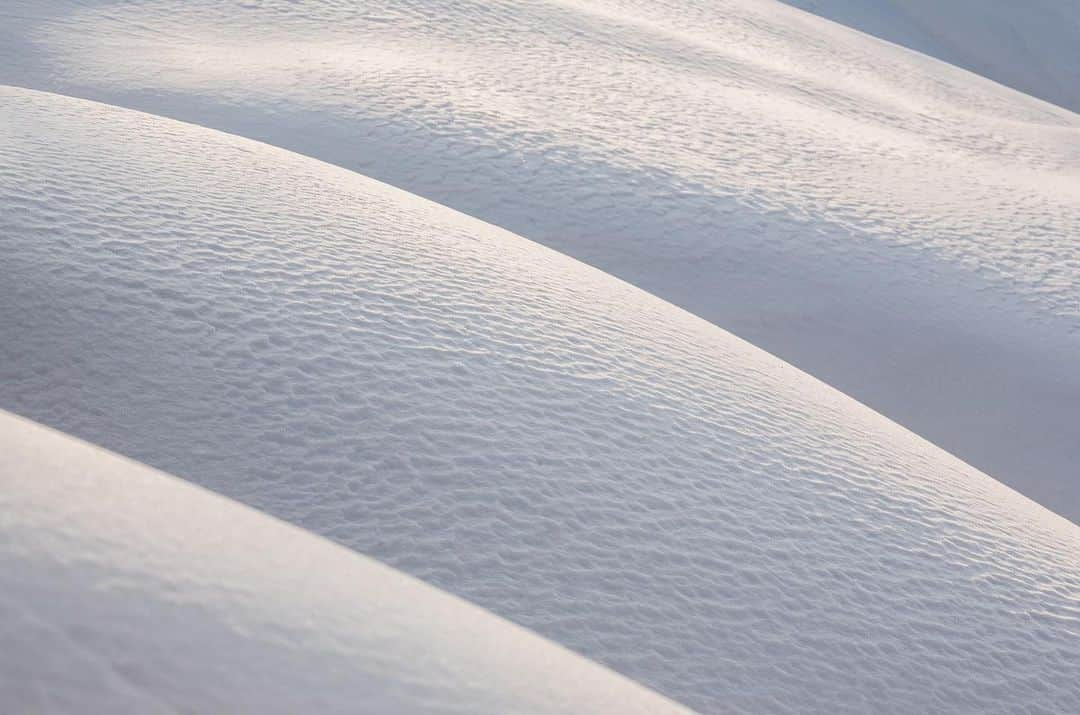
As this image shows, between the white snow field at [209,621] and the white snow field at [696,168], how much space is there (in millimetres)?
410

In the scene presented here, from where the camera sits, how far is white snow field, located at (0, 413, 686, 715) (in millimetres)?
152

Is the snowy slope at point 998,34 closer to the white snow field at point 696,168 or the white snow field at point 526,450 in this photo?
the white snow field at point 696,168

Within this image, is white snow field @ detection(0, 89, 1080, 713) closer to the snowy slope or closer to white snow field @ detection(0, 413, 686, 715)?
white snow field @ detection(0, 413, 686, 715)

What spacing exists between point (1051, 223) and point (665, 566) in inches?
18.6

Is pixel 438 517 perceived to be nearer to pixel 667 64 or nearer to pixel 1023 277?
pixel 1023 277

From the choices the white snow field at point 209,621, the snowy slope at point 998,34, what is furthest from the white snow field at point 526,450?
the snowy slope at point 998,34

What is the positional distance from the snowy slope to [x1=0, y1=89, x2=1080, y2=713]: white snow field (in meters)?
1.54

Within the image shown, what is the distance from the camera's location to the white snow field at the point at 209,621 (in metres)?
0.15

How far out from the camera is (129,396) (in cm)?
32

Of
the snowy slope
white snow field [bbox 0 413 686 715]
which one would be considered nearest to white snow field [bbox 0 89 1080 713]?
white snow field [bbox 0 413 686 715]

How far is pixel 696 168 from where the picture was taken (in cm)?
66

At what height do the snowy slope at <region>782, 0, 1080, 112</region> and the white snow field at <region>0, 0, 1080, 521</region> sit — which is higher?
the snowy slope at <region>782, 0, 1080, 112</region>

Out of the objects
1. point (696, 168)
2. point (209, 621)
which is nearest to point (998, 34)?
point (696, 168)

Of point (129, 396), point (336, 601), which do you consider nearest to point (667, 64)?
point (129, 396)
